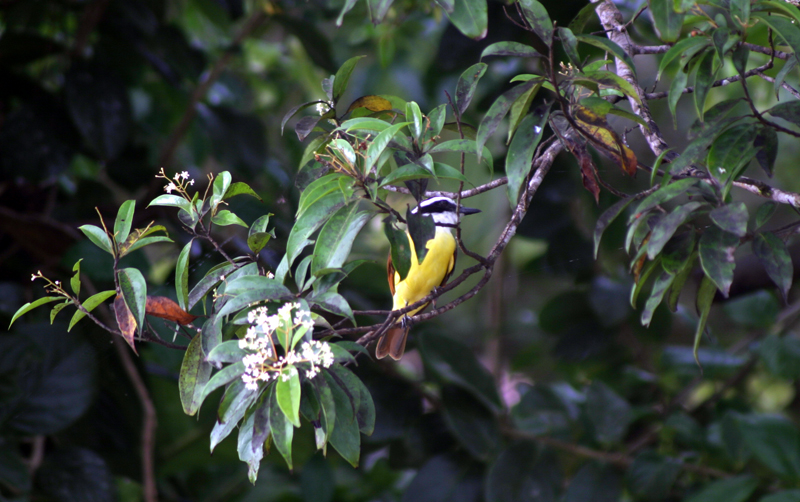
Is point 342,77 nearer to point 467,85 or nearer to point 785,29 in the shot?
point 467,85

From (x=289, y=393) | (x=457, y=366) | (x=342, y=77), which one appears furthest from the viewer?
(x=457, y=366)

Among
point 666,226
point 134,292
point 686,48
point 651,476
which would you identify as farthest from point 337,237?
point 651,476

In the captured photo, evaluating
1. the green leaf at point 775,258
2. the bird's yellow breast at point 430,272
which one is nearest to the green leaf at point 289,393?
the green leaf at point 775,258

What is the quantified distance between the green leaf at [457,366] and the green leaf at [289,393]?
52.9 inches

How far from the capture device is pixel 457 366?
2033 mm

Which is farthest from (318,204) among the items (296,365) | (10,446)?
(10,446)

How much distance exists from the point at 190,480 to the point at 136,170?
1095mm

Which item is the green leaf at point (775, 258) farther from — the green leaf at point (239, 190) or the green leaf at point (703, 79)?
the green leaf at point (239, 190)

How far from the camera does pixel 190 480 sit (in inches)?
92.4

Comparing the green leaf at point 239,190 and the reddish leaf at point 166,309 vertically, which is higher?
the green leaf at point 239,190

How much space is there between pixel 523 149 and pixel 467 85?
0.13 metres

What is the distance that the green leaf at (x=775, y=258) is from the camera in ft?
2.45

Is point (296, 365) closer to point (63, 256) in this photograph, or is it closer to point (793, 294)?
point (63, 256)

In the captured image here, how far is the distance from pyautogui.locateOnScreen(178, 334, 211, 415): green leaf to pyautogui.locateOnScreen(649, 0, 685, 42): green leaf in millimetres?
641
